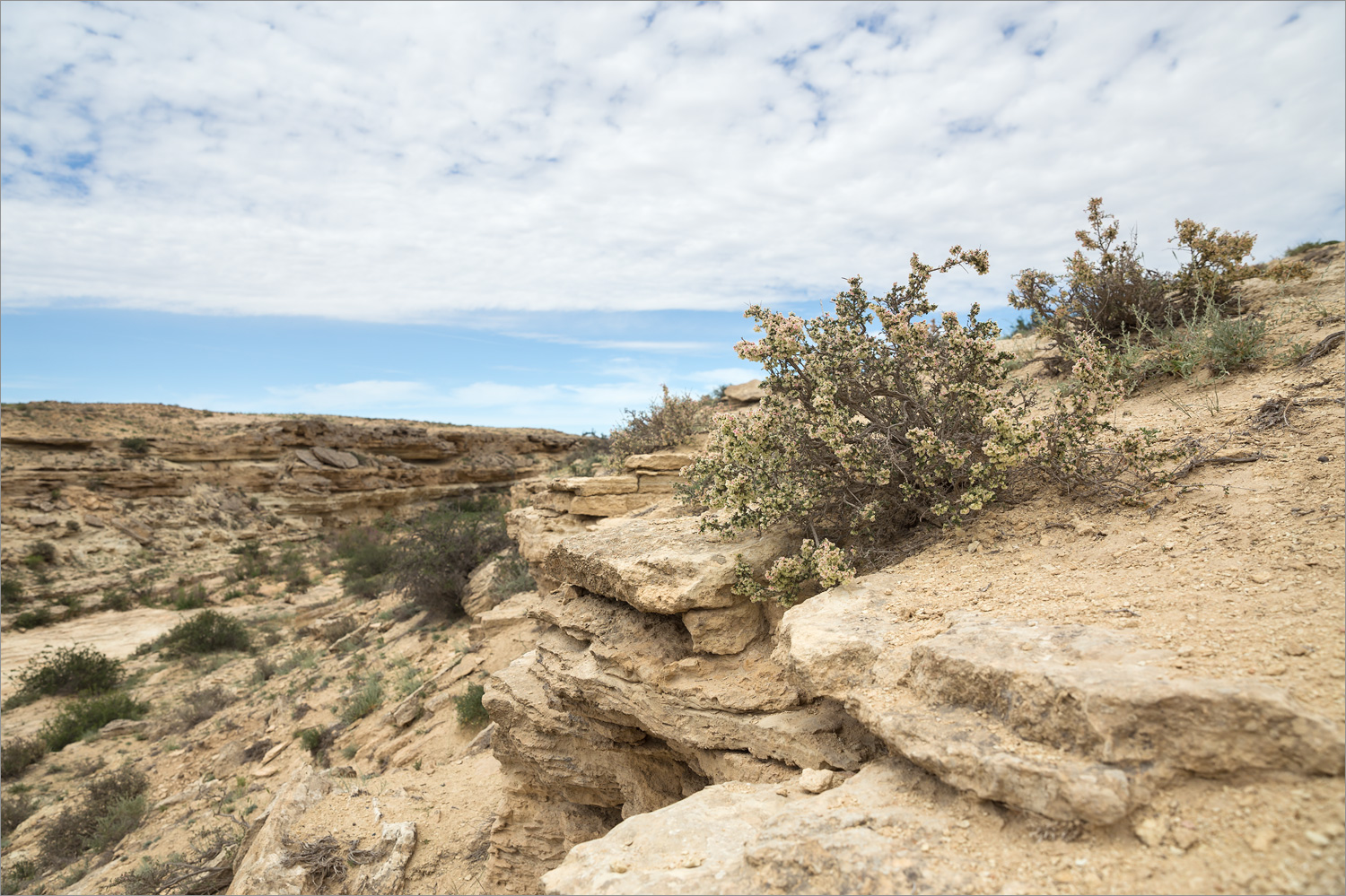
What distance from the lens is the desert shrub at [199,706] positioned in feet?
41.9

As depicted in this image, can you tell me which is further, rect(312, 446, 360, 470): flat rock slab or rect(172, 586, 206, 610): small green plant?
rect(312, 446, 360, 470): flat rock slab

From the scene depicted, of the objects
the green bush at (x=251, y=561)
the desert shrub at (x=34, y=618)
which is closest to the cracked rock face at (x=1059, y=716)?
the desert shrub at (x=34, y=618)

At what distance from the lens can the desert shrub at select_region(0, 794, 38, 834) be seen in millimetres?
10117

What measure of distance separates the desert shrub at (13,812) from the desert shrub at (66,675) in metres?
5.08

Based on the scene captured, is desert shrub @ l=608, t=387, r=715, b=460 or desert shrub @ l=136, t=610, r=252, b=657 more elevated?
desert shrub @ l=608, t=387, r=715, b=460

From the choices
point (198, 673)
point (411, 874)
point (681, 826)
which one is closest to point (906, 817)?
point (681, 826)

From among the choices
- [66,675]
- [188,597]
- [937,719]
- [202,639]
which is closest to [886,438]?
[937,719]

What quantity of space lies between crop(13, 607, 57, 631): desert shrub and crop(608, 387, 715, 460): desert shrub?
19727 millimetres

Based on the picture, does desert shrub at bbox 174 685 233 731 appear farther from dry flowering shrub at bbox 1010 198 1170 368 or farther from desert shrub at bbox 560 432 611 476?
dry flowering shrub at bbox 1010 198 1170 368

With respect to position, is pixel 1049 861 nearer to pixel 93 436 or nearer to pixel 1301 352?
pixel 1301 352

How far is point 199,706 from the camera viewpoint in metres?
13.2

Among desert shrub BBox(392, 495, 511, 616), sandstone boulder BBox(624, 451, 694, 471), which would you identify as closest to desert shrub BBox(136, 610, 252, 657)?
desert shrub BBox(392, 495, 511, 616)

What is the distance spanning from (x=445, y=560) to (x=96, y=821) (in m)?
6.97

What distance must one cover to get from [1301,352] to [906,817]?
5.43 meters
